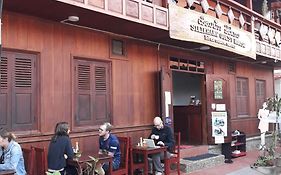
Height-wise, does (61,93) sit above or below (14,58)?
below

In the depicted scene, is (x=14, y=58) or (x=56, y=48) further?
(x=56, y=48)

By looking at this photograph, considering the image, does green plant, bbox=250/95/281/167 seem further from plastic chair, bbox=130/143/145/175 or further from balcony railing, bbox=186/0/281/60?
balcony railing, bbox=186/0/281/60

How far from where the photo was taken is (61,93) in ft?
23.5

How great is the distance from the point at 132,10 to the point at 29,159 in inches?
140

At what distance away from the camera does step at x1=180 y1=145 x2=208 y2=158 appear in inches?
394

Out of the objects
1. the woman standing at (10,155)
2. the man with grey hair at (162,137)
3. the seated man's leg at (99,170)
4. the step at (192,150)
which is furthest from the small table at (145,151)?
the woman standing at (10,155)

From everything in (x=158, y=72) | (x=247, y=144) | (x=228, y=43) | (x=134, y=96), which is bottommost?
(x=247, y=144)

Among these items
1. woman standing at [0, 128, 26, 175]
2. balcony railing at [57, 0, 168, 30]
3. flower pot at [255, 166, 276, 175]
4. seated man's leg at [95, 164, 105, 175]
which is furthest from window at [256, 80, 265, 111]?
woman standing at [0, 128, 26, 175]

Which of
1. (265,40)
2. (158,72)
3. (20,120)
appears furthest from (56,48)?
(265,40)

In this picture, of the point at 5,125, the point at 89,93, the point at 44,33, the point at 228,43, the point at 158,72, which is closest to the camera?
the point at 5,125

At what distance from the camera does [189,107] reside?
1202cm

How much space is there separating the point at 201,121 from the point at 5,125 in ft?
22.4

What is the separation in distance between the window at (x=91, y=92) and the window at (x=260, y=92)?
8578 millimetres

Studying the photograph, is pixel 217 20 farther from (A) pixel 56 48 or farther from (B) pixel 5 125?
(B) pixel 5 125
